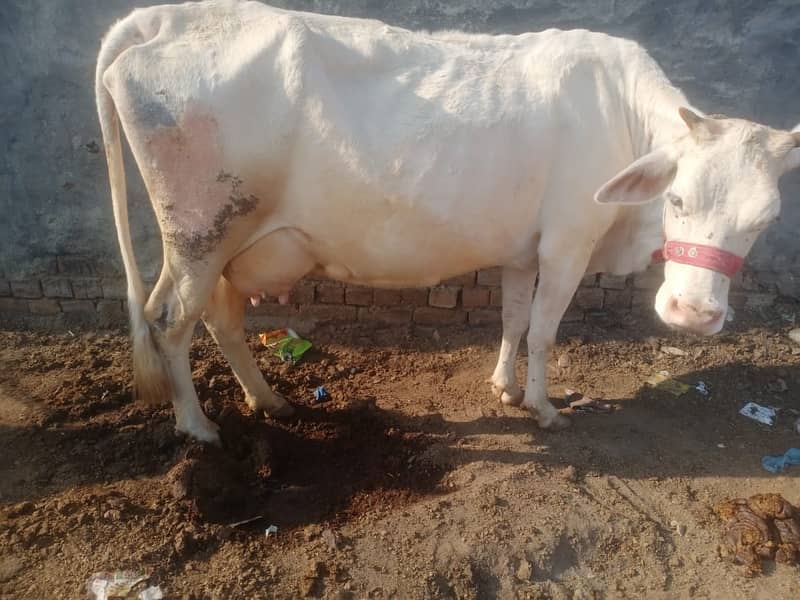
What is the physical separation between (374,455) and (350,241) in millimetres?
1307

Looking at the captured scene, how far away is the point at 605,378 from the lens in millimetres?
4410

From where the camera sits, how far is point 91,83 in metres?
4.36

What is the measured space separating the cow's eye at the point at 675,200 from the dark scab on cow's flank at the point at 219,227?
1.93 m

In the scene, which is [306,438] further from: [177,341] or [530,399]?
[530,399]

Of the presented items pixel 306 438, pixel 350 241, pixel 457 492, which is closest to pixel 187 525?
pixel 306 438

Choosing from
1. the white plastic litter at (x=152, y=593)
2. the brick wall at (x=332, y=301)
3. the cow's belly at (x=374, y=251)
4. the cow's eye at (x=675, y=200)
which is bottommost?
the white plastic litter at (x=152, y=593)

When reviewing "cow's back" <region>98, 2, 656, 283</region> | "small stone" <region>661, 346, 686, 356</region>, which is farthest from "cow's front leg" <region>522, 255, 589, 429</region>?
"small stone" <region>661, 346, 686, 356</region>

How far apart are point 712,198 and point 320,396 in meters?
2.63

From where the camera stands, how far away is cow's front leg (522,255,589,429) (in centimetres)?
327

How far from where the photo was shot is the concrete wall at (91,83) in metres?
4.29

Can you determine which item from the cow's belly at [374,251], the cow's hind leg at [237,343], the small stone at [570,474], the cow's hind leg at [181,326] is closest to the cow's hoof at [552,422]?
the small stone at [570,474]

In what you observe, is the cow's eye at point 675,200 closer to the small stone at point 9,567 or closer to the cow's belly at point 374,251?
the cow's belly at point 374,251

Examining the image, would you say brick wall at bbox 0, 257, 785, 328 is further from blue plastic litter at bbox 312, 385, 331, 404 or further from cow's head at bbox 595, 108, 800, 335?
cow's head at bbox 595, 108, 800, 335

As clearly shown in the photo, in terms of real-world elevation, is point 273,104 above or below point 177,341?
above
